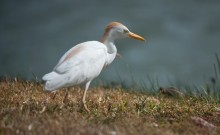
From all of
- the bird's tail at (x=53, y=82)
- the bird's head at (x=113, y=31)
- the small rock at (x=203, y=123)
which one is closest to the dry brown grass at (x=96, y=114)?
the small rock at (x=203, y=123)

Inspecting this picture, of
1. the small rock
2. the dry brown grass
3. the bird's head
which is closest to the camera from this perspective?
the dry brown grass

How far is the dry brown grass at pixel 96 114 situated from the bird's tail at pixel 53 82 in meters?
0.22

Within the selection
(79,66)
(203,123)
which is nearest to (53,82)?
(79,66)

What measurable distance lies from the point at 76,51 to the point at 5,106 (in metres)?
1.02

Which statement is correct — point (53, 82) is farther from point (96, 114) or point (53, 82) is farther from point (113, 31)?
point (113, 31)

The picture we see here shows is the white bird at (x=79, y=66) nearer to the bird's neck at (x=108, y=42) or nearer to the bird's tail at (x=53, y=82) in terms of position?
the bird's tail at (x=53, y=82)

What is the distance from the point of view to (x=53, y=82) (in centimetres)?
581

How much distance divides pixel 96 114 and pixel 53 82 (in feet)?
1.89

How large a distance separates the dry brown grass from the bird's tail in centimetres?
22

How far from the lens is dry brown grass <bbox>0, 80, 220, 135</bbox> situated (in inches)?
188

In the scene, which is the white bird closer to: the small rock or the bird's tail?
the bird's tail

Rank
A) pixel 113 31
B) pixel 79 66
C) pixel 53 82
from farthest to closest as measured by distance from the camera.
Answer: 1. pixel 113 31
2. pixel 79 66
3. pixel 53 82

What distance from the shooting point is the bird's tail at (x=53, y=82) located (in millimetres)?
5781

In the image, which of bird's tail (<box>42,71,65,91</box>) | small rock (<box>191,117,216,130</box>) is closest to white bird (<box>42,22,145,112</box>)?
bird's tail (<box>42,71,65,91</box>)
